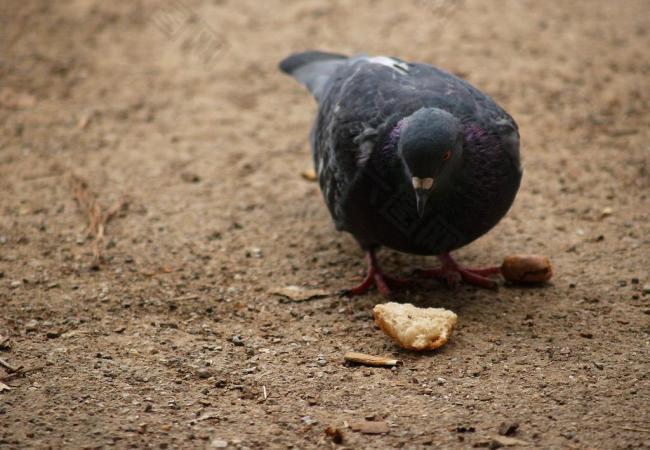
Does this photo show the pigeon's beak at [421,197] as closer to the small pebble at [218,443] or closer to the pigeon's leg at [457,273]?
the pigeon's leg at [457,273]

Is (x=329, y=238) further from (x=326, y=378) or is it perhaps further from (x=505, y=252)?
(x=326, y=378)

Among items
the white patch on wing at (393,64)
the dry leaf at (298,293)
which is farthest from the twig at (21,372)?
the white patch on wing at (393,64)

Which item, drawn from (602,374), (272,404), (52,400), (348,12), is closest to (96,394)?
(52,400)

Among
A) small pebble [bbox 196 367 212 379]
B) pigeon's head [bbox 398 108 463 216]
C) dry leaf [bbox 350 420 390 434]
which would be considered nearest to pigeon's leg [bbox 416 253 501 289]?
pigeon's head [bbox 398 108 463 216]

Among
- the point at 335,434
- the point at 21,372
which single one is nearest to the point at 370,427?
the point at 335,434

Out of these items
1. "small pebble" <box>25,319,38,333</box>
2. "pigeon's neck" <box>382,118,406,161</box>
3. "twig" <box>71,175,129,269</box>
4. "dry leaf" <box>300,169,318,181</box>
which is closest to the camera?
"pigeon's neck" <box>382,118,406,161</box>

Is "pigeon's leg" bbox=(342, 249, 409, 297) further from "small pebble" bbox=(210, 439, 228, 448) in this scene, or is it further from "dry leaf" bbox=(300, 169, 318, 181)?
"small pebble" bbox=(210, 439, 228, 448)

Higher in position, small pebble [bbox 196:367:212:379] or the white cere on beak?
the white cere on beak
